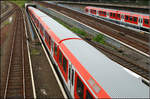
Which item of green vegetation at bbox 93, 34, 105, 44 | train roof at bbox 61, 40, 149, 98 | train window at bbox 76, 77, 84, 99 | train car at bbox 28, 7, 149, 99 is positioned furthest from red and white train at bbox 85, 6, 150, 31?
train window at bbox 76, 77, 84, 99

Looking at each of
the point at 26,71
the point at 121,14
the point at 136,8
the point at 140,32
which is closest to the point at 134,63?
the point at 26,71

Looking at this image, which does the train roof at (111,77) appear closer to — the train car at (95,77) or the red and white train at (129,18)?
the train car at (95,77)

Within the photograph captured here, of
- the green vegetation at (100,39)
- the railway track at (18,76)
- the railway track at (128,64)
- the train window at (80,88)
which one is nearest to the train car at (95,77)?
the train window at (80,88)

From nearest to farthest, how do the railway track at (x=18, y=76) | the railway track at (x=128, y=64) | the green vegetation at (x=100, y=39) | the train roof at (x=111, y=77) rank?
the train roof at (x=111, y=77)
the railway track at (x=18, y=76)
the railway track at (x=128, y=64)
the green vegetation at (x=100, y=39)

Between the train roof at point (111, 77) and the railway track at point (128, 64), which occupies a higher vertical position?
the train roof at point (111, 77)

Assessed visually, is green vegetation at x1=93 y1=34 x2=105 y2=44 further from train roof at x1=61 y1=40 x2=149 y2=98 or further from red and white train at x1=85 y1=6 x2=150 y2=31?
train roof at x1=61 y1=40 x2=149 y2=98

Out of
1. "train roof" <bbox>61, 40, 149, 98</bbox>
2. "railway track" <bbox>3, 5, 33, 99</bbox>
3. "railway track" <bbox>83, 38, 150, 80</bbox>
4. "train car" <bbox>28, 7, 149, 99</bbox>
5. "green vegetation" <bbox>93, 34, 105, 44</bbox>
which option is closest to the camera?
"train roof" <bbox>61, 40, 149, 98</bbox>

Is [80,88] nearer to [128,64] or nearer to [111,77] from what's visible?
[111,77]

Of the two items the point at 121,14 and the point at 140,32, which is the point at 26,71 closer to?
the point at 140,32

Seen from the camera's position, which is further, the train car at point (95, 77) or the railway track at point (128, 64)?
the railway track at point (128, 64)

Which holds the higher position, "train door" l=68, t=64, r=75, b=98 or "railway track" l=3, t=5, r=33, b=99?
"train door" l=68, t=64, r=75, b=98

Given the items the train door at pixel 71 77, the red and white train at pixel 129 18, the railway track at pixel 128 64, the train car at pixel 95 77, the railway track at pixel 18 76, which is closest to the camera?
the train car at pixel 95 77

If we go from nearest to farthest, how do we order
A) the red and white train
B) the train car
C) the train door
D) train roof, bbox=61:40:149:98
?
train roof, bbox=61:40:149:98
the train car
the train door
the red and white train

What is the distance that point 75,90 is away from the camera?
8094mm
